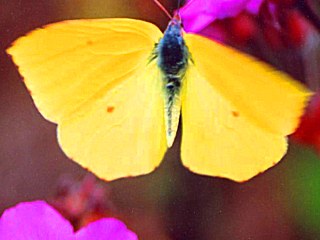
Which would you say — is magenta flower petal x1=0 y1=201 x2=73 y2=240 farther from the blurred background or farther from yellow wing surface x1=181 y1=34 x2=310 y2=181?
yellow wing surface x1=181 y1=34 x2=310 y2=181

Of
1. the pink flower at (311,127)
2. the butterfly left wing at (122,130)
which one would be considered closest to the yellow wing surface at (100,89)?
the butterfly left wing at (122,130)

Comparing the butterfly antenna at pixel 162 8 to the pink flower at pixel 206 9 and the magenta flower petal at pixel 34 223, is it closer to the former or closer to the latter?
the pink flower at pixel 206 9

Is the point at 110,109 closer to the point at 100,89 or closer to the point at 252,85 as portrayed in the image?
the point at 100,89

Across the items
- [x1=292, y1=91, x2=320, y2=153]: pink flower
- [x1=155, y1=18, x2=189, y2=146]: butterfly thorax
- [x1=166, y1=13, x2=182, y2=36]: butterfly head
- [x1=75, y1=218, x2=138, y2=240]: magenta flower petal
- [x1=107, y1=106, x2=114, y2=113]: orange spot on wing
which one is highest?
[x1=166, y1=13, x2=182, y2=36]: butterfly head

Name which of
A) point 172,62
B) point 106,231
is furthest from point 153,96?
point 106,231

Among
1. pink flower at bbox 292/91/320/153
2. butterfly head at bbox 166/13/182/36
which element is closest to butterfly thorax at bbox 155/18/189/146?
butterfly head at bbox 166/13/182/36

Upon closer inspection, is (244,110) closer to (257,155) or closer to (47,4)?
(257,155)
